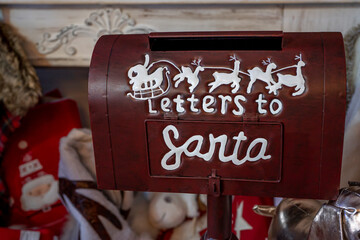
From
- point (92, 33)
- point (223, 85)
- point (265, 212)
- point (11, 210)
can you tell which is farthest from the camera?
point (11, 210)

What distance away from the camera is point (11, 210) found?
120 cm

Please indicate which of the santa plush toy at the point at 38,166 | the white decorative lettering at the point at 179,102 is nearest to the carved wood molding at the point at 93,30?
the santa plush toy at the point at 38,166

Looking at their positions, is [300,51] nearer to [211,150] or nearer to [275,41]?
[275,41]

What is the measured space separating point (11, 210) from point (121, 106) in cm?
77

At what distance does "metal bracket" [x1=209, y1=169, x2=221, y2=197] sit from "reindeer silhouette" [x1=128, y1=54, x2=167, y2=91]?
0.17 meters

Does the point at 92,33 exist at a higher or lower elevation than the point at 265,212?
higher

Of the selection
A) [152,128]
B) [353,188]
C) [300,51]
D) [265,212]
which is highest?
[300,51]

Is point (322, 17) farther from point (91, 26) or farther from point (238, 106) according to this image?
point (91, 26)

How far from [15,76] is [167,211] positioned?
0.56m

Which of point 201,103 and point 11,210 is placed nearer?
point 201,103

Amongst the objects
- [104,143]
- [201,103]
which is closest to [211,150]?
[201,103]

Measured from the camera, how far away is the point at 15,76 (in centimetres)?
106

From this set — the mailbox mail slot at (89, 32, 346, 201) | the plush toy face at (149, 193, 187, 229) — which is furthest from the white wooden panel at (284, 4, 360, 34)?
the plush toy face at (149, 193, 187, 229)

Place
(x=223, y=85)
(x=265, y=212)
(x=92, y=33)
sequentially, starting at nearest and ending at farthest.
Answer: (x=223, y=85)
(x=265, y=212)
(x=92, y=33)
